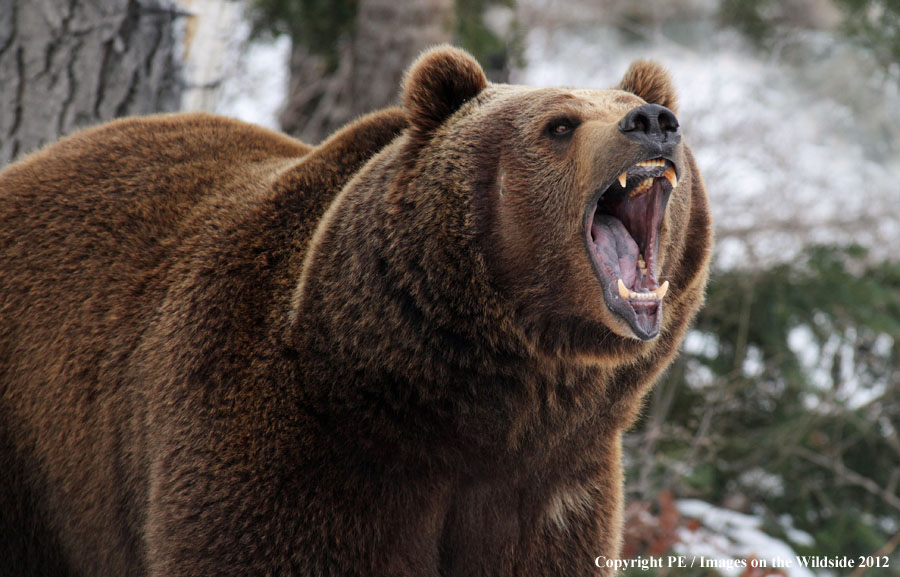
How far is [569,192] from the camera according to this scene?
2.39 meters

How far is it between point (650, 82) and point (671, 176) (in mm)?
569

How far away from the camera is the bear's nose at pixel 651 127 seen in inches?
87.8

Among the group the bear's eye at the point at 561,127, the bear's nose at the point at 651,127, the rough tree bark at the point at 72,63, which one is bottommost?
the rough tree bark at the point at 72,63

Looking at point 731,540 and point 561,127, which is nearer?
point 561,127

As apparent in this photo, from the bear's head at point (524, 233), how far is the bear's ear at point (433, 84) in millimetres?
65

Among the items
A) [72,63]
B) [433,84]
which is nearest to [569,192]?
[433,84]

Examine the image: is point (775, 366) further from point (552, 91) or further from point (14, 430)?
point (14, 430)

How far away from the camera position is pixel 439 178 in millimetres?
2465

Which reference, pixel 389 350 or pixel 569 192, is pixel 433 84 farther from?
pixel 389 350

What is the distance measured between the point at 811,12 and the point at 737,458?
6722 millimetres

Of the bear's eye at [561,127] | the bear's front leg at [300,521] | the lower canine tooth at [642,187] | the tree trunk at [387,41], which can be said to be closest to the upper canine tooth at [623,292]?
the lower canine tooth at [642,187]

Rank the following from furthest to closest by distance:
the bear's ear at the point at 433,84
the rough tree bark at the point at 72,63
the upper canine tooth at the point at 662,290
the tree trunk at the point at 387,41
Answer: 1. the tree trunk at the point at 387,41
2. the rough tree bark at the point at 72,63
3. the bear's ear at the point at 433,84
4. the upper canine tooth at the point at 662,290

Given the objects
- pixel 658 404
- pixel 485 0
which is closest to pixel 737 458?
pixel 658 404

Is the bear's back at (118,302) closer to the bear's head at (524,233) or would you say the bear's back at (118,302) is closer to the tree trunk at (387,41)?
the bear's head at (524,233)
